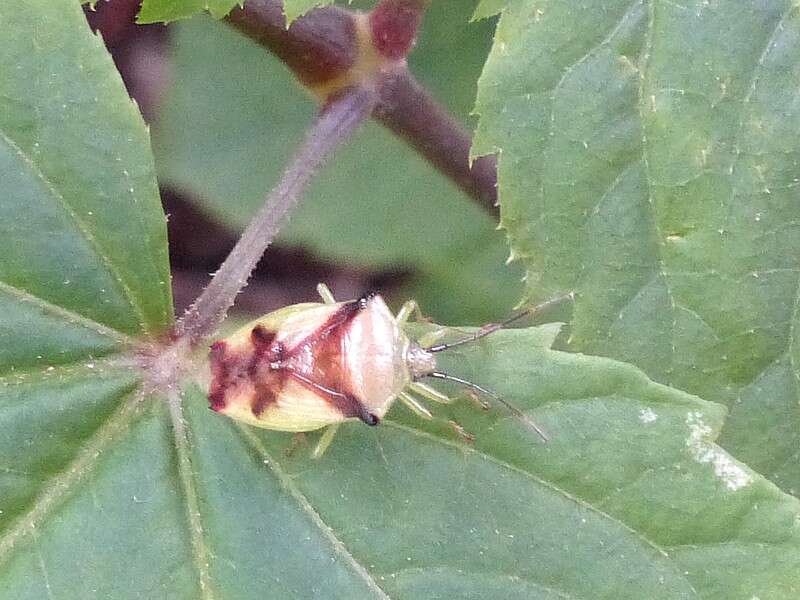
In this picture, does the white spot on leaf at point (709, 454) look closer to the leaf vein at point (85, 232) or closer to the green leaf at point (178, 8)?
the leaf vein at point (85, 232)

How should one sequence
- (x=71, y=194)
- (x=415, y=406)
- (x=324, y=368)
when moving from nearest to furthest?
(x=71, y=194)
(x=415, y=406)
(x=324, y=368)

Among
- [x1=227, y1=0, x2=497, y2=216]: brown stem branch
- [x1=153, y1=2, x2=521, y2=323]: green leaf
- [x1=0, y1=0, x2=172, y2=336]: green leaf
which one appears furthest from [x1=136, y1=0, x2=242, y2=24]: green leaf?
[x1=153, y1=2, x2=521, y2=323]: green leaf

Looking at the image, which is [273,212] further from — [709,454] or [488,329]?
[709,454]

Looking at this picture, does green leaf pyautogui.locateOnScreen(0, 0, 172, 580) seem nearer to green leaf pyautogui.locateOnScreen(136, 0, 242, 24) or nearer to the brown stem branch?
green leaf pyautogui.locateOnScreen(136, 0, 242, 24)

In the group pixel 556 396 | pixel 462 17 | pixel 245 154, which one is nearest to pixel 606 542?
pixel 556 396

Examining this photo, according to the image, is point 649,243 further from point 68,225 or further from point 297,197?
point 68,225

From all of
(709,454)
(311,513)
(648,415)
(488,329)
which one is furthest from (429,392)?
(709,454)
